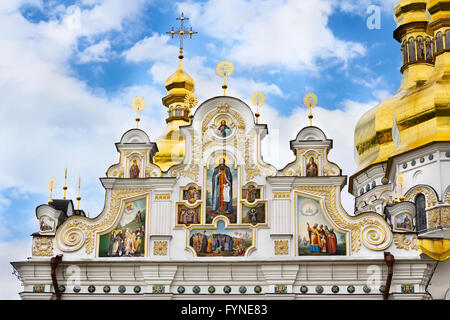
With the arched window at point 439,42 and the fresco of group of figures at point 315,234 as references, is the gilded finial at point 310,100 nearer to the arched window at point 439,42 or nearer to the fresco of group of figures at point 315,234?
the fresco of group of figures at point 315,234

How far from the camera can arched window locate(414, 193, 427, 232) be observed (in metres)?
25.3

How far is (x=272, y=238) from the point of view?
2070cm

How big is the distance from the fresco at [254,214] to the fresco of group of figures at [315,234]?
32.4 inches

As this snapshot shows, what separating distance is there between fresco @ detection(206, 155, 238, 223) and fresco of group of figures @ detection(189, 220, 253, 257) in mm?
280

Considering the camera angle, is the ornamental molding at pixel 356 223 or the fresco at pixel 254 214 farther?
the fresco at pixel 254 214

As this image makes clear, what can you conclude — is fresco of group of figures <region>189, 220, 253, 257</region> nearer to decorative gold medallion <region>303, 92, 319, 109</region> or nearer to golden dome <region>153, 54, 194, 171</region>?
decorative gold medallion <region>303, 92, 319, 109</region>

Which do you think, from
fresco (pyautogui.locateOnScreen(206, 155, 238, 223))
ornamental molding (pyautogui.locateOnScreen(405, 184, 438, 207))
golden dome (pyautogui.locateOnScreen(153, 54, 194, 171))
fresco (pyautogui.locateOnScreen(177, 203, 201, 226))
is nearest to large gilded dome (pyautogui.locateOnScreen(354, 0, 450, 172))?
ornamental molding (pyautogui.locateOnScreen(405, 184, 438, 207))

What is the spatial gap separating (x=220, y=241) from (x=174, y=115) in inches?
515

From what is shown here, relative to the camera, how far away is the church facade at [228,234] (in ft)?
66.7

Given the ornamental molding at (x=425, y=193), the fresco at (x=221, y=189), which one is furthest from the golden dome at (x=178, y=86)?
the fresco at (x=221, y=189)

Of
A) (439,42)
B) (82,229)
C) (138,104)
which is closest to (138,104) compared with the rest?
(138,104)
